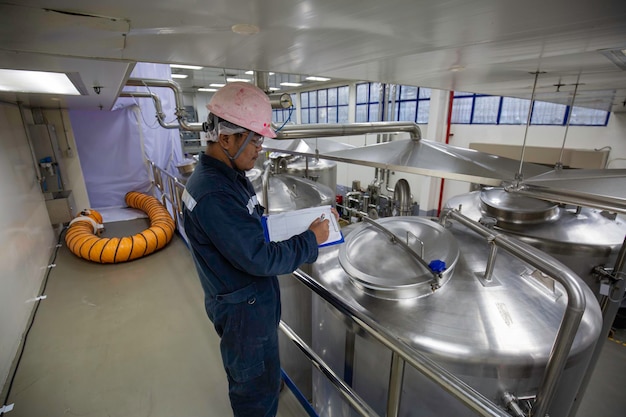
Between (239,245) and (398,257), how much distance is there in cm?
88

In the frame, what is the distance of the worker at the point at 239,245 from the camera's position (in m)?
0.94

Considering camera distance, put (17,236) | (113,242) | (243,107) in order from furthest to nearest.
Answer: (113,242)
(17,236)
(243,107)

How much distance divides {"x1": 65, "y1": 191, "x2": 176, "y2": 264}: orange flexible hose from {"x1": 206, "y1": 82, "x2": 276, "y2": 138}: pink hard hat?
345 centimetres

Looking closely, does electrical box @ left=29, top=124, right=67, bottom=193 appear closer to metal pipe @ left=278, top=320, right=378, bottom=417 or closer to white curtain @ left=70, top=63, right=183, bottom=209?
white curtain @ left=70, top=63, right=183, bottom=209

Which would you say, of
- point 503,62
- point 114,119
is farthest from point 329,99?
point 503,62

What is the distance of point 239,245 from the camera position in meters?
0.93

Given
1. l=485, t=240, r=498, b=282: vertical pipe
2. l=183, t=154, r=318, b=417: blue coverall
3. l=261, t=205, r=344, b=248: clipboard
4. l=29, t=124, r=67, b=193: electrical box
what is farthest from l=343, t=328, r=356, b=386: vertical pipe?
l=29, t=124, r=67, b=193: electrical box

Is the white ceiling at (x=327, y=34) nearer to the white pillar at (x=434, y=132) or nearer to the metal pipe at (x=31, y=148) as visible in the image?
the metal pipe at (x=31, y=148)

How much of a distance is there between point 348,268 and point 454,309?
1.63 ft

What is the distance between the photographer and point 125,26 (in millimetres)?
854

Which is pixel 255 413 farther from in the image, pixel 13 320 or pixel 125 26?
pixel 13 320

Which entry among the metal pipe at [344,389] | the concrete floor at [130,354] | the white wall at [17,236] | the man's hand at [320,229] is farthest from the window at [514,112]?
the white wall at [17,236]

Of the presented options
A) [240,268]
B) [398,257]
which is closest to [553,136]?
[398,257]

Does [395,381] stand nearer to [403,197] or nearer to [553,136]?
[403,197]
